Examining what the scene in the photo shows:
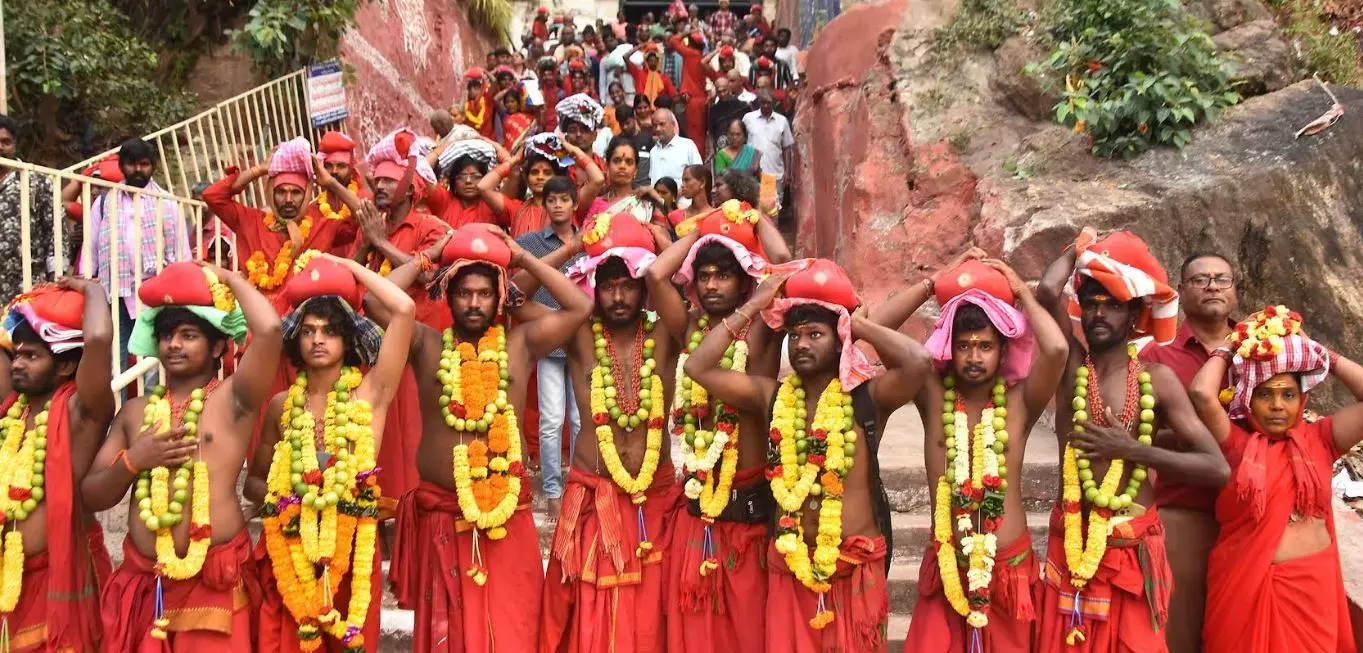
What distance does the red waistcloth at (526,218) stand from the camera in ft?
22.2

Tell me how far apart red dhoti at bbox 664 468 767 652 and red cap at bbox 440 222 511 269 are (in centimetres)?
143

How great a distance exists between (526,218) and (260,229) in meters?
1.66

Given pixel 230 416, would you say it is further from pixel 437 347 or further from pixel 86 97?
pixel 86 97

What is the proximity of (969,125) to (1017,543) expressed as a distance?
5602 mm

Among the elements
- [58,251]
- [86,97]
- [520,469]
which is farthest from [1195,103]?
[86,97]

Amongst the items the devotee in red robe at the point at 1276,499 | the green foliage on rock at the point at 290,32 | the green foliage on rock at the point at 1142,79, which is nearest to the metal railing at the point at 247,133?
the green foliage on rock at the point at 290,32

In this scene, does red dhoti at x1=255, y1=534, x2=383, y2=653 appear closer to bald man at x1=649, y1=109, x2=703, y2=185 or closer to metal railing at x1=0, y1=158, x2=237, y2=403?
metal railing at x1=0, y1=158, x2=237, y2=403

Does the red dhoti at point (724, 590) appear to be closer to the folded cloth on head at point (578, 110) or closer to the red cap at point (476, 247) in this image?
the red cap at point (476, 247)

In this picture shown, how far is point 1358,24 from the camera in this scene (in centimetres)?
888

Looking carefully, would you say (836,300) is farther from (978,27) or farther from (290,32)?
(290,32)

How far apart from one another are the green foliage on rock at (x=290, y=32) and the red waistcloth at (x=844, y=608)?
7787 mm

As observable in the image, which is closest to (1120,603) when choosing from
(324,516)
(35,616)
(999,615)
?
(999,615)

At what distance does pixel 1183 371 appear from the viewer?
4.69m

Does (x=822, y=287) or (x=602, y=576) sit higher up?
(x=822, y=287)
